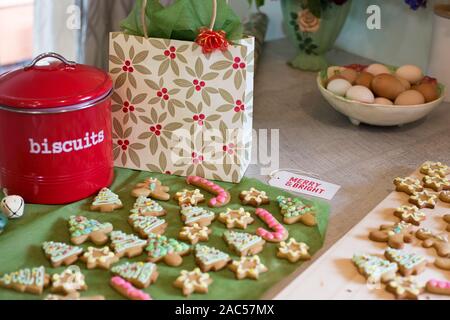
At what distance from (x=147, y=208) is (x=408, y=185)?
462 mm

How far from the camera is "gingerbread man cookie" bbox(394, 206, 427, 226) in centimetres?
97

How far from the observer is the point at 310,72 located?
1.69 metres

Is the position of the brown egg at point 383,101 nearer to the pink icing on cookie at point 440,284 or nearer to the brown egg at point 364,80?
the brown egg at point 364,80

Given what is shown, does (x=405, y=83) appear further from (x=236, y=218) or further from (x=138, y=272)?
(x=138, y=272)

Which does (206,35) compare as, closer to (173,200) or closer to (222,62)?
(222,62)

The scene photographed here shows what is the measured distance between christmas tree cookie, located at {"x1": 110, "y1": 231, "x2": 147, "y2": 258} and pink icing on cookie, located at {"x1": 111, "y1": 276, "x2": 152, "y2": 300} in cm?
6

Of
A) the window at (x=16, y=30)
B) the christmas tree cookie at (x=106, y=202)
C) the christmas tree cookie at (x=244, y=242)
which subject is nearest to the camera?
the christmas tree cookie at (x=244, y=242)

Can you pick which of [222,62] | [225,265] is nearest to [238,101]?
[222,62]

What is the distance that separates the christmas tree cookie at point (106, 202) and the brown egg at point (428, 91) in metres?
0.72

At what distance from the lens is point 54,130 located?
3.12ft

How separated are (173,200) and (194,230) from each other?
126 mm

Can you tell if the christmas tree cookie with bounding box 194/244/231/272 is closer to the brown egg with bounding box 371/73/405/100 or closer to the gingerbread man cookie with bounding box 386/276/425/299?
the gingerbread man cookie with bounding box 386/276/425/299

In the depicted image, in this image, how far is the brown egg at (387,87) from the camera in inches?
51.4

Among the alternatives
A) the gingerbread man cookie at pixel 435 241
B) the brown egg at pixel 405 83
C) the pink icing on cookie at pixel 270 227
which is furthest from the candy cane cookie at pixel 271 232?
the brown egg at pixel 405 83
